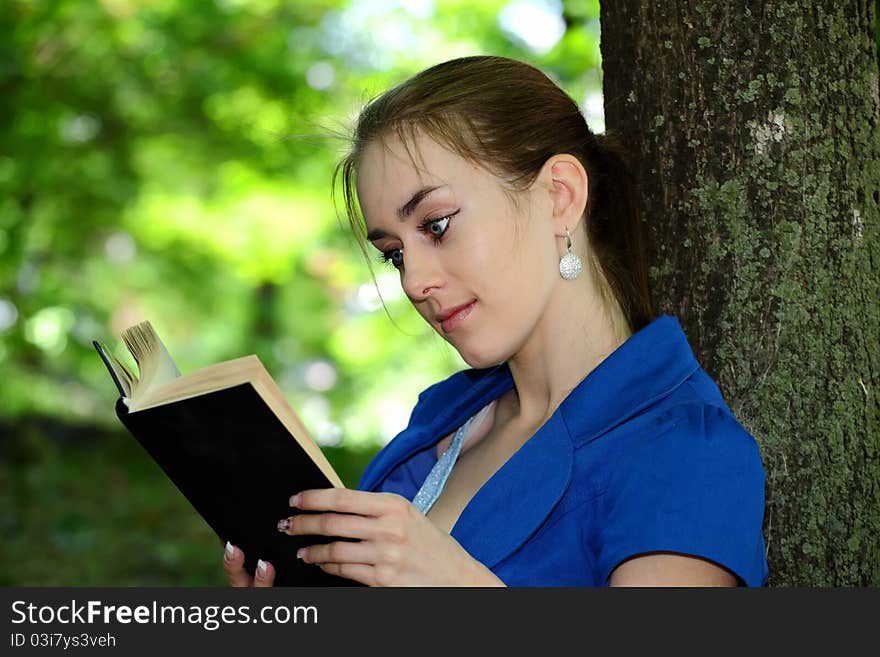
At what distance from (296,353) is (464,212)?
41.9 feet

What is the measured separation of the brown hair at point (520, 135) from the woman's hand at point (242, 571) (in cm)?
74

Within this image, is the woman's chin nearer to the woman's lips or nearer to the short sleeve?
the woman's lips

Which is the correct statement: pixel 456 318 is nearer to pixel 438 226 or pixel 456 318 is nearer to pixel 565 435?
pixel 438 226

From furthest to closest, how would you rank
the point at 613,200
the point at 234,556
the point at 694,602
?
the point at 613,200 < the point at 234,556 < the point at 694,602

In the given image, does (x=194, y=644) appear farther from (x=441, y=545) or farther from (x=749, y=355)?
(x=749, y=355)

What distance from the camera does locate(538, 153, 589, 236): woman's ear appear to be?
2010 mm

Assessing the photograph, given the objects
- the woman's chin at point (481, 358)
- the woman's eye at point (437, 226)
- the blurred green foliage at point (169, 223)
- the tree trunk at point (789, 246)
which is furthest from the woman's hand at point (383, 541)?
the blurred green foliage at point (169, 223)

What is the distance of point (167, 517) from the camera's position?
22.8ft

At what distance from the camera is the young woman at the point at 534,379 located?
1.59 meters

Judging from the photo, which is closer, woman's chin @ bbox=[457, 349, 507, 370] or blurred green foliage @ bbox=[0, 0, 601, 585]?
woman's chin @ bbox=[457, 349, 507, 370]

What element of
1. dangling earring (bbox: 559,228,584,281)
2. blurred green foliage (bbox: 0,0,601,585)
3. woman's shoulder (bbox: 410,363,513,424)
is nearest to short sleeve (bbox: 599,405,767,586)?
dangling earring (bbox: 559,228,584,281)

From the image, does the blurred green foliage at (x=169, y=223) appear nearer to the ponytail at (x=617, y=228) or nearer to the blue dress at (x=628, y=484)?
the ponytail at (x=617, y=228)

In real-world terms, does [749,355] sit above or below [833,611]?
above

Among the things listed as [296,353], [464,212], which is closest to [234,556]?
[464,212]
